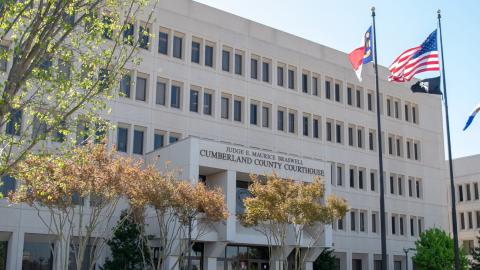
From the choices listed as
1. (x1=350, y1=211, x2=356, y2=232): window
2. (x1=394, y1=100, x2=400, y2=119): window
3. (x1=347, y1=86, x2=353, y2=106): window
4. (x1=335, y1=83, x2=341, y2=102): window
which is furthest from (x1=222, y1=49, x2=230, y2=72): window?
(x1=394, y1=100, x2=400, y2=119): window

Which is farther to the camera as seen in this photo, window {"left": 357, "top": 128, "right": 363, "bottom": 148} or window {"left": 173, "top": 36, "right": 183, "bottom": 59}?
window {"left": 357, "top": 128, "right": 363, "bottom": 148}

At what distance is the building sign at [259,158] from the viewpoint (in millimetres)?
35844

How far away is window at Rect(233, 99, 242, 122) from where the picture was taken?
44.2 metres

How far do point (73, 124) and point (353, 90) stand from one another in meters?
39.3

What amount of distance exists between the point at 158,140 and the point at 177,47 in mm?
6479

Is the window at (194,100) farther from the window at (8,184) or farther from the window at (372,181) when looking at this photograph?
the window at (372,181)

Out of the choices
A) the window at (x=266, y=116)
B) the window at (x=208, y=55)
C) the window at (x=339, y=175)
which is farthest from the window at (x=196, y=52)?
the window at (x=339, y=175)

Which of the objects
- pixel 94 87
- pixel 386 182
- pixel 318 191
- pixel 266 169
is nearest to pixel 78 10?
pixel 94 87

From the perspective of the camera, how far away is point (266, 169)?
3769 cm

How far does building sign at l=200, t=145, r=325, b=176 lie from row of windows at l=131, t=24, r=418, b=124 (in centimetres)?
860

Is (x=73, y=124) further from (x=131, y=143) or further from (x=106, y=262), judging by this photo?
(x=131, y=143)

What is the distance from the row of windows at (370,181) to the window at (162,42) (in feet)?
54.7

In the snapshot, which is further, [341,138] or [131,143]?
[341,138]

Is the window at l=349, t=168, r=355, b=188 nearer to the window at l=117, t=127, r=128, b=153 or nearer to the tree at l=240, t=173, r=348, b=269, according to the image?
the tree at l=240, t=173, r=348, b=269
